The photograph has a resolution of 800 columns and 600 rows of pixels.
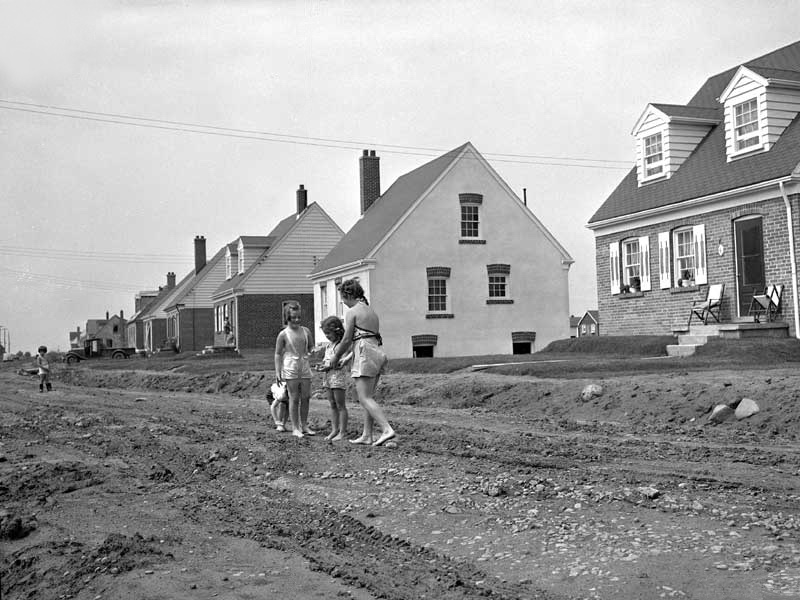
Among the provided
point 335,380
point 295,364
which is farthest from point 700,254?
point 335,380

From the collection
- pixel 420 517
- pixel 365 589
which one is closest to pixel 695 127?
pixel 420 517

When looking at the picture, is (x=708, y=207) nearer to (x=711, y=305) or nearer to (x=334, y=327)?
(x=711, y=305)

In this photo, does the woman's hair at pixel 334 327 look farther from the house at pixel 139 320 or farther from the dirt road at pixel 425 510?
the house at pixel 139 320

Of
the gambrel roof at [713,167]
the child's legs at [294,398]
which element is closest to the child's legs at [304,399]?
the child's legs at [294,398]

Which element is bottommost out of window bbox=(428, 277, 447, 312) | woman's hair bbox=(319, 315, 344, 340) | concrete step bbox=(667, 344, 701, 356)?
concrete step bbox=(667, 344, 701, 356)

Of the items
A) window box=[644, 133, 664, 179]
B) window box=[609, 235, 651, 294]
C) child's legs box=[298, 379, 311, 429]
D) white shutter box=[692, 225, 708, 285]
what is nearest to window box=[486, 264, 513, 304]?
window box=[609, 235, 651, 294]

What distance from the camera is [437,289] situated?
117ft

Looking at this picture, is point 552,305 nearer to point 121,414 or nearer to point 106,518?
point 121,414

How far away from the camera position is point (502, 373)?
20047 millimetres

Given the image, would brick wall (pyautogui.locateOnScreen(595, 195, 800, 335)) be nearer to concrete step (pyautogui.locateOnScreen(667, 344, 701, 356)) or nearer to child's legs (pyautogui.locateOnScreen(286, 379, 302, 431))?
concrete step (pyautogui.locateOnScreen(667, 344, 701, 356))

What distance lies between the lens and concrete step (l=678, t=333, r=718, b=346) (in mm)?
21761

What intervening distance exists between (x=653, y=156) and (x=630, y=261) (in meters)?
3.24

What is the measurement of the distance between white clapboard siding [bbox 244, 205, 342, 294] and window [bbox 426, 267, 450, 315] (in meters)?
15.5

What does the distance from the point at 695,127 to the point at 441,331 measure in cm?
1258
